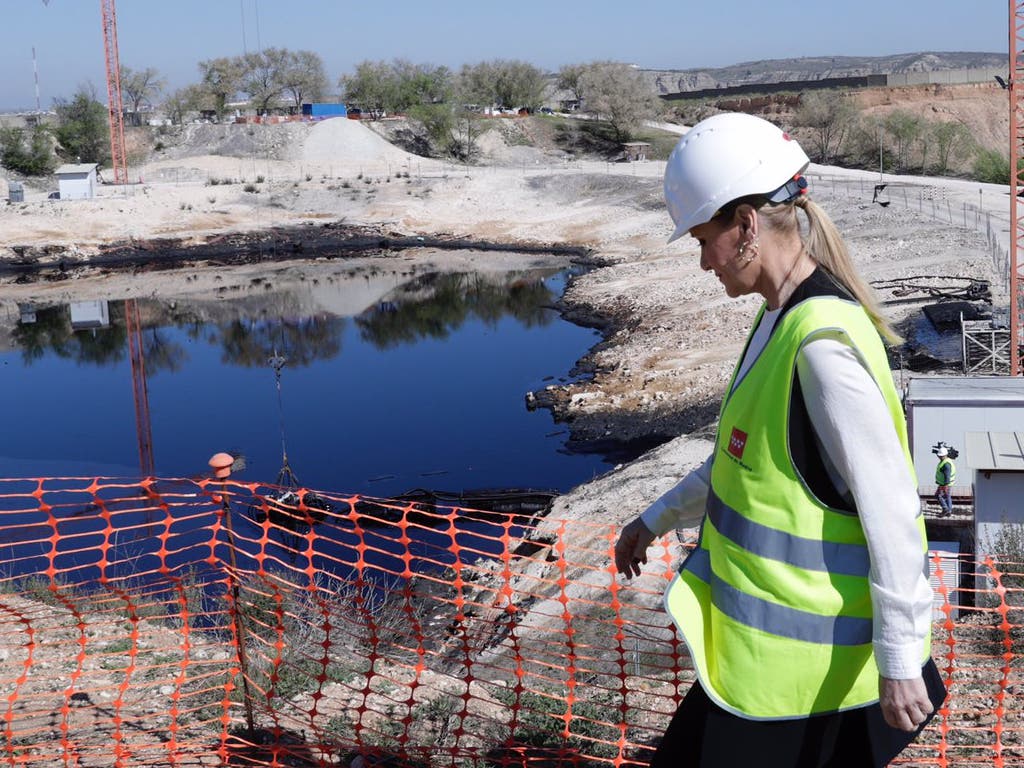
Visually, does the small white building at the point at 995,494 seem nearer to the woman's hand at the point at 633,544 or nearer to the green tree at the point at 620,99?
the woman's hand at the point at 633,544

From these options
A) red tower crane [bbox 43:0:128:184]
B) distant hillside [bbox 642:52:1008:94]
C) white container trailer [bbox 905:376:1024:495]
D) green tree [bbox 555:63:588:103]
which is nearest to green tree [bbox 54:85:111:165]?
red tower crane [bbox 43:0:128:184]

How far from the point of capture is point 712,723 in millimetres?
2236

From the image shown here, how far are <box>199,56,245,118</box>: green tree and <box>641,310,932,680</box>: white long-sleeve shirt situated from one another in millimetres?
78942

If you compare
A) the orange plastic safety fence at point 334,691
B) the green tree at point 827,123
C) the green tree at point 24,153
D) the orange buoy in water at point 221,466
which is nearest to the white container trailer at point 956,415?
the orange plastic safety fence at point 334,691

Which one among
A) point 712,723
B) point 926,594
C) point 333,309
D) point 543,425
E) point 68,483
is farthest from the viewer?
point 333,309

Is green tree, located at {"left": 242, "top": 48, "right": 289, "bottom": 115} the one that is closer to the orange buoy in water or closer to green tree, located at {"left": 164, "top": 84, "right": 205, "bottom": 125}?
green tree, located at {"left": 164, "top": 84, "right": 205, "bottom": 125}

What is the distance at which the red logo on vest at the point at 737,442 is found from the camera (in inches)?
85.2

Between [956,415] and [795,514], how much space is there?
9.28 meters

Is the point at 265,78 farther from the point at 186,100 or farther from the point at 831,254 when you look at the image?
the point at 831,254

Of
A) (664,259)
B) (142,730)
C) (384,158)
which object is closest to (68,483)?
(142,730)

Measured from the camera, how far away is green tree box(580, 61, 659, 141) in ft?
213

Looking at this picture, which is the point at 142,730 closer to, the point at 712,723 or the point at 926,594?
the point at 712,723

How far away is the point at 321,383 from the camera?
27.0 metres

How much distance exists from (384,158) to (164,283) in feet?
76.6
